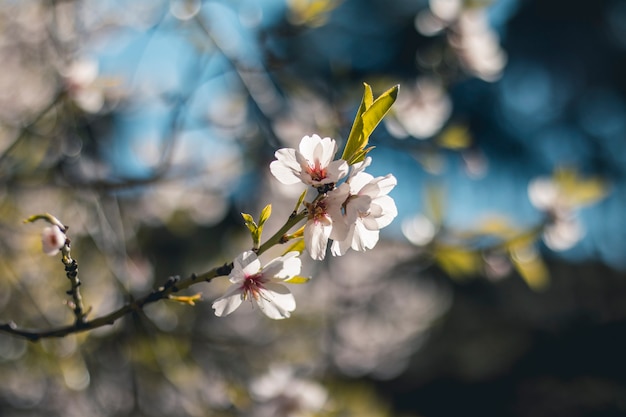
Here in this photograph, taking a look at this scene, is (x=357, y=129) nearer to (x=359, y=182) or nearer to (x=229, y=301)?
(x=359, y=182)

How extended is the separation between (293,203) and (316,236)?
9.94 ft

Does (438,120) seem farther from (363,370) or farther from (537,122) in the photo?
(537,122)

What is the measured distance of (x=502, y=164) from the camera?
22.5 feet

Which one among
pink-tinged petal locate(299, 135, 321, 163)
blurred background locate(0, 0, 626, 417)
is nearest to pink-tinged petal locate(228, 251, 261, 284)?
pink-tinged petal locate(299, 135, 321, 163)

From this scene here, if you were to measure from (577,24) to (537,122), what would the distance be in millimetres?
1177

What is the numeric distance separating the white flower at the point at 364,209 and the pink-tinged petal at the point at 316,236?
0.04ft

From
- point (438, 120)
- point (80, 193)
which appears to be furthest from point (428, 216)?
point (80, 193)

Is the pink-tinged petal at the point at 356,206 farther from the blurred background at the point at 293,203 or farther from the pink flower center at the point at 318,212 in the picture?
the blurred background at the point at 293,203

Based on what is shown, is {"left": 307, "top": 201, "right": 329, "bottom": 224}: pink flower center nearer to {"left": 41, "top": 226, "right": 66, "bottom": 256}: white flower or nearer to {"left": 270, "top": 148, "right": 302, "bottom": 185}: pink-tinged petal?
{"left": 270, "top": 148, "right": 302, "bottom": 185}: pink-tinged petal

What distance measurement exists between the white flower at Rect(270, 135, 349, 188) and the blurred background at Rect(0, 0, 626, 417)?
651 mm

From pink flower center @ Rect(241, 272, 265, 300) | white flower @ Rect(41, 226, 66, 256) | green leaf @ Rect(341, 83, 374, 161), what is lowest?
pink flower center @ Rect(241, 272, 265, 300)

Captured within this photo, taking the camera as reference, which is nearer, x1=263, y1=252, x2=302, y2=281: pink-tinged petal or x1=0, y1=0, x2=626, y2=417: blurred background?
x1=263, y1=252, x2=302, y2=281: pink-tinged petal

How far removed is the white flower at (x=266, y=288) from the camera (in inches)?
24.5

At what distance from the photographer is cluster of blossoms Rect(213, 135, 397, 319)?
588 mm
